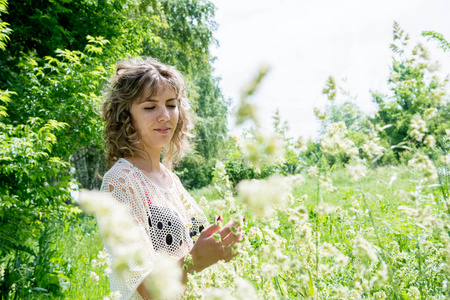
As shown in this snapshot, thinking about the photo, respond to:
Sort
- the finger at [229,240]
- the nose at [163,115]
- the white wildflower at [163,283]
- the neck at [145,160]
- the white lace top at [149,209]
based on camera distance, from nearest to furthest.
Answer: the white wildflower at [163,283], the finger at [229,240], the white lace top at [149,209], the nose at [163,115], the neck at [145,160]

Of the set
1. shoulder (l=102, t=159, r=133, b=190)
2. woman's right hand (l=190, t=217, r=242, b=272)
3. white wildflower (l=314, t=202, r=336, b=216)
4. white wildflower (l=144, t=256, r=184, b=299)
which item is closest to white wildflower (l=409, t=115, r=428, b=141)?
white wildflower (l=314, t=202, r=336, b=216)

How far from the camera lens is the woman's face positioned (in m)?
2.11

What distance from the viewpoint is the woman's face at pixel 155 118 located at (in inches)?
82.9

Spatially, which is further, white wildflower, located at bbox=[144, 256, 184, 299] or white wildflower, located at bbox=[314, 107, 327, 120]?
white wildflower, located at bbox=[314, 107, 327, 120]

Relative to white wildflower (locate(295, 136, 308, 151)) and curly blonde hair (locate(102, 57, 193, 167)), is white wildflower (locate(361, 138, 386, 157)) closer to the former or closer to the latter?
white wildflower (locate(295, 136, 308, 151))

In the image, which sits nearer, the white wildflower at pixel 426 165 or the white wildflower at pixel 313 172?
the white wildflower at pixel 426 165

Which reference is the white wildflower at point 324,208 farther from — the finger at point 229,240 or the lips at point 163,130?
the lips at point 163,130

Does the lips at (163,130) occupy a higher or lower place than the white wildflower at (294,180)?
lower

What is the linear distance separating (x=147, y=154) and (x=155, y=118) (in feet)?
0.86

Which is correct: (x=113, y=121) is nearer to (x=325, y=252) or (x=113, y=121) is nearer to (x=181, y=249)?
(x=181, y=249)

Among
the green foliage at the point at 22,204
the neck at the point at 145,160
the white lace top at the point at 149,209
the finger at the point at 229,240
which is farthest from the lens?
Answer: the green foliage at the point at 22,204

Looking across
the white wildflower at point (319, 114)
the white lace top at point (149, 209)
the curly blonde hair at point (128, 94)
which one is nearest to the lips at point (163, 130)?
the curly blonde hair at point (128, 94)

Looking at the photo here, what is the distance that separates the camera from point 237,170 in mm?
10805

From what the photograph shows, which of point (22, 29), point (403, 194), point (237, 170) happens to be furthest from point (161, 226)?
point (237, 170)
